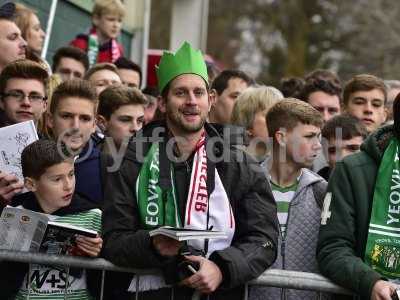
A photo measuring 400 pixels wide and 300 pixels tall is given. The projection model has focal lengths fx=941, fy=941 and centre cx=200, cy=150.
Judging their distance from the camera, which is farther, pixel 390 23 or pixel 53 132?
pixel 390 23

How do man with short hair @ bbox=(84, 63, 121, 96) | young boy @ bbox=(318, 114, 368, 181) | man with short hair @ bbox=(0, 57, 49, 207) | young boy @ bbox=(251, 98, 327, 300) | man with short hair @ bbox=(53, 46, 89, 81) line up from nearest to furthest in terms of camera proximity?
young boy @ bbox=(251, 98, 327, 300)
man with short hair @ bbox=(0, 57, 49, 207)
young boy @ bbox=(318, 114, 368, 181)
man with short hair @ bbox=(84, 63, 121, 96)
man with short hair @ bbox=(53, 46, 89, 81)

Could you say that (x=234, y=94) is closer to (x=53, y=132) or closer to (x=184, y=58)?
(x=53, y=132)

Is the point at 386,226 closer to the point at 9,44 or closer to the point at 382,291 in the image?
the point at 382,291

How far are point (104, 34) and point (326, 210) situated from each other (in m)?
5.05

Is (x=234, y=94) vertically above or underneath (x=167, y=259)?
above

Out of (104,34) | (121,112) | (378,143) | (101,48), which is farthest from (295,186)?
(101,48)

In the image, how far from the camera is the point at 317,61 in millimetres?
32750

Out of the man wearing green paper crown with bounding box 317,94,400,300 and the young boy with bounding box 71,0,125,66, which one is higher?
the young boy with bounding box 71,0,125,66

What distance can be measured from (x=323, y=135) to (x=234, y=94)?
174cm

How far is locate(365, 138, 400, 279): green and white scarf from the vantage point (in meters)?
4.59

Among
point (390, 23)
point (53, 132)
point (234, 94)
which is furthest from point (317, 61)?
point (53, 132)

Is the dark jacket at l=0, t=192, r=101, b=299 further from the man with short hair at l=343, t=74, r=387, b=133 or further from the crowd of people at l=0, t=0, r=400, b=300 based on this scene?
the man with short hair at l=343, t=74, r=387, b=133

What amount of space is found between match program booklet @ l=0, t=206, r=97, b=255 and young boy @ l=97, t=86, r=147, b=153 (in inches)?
72.7

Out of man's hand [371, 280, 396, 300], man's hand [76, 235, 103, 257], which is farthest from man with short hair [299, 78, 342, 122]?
man's hand [76, 235, 103, 257]
